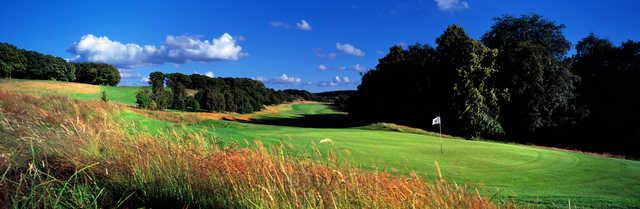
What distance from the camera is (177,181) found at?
4.15 metres

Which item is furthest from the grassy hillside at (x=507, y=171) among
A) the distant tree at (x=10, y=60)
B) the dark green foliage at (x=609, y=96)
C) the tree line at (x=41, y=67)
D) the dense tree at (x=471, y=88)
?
the tree line at (x=41, y=67)

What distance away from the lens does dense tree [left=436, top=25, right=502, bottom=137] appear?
3262 centimetres

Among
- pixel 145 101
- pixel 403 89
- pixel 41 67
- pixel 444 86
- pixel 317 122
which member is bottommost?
pixel 317 122

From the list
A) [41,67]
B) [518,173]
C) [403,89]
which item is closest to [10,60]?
[41,67]

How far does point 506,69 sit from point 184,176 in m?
37.6

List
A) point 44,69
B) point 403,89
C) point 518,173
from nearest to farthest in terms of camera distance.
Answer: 1. point 518,173
2. point 403,89
3. point 44,69

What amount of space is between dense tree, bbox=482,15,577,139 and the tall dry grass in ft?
114

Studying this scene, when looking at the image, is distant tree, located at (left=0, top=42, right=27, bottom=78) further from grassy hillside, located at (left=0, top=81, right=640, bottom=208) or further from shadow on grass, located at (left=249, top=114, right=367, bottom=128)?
grassy hillside, located at (left=0, top=81, right=640, bottom=208)

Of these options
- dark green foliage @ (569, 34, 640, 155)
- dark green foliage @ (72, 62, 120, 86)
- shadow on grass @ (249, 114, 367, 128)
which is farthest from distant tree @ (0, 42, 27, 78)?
dark green foliage @ (569, 34, 640, 155)

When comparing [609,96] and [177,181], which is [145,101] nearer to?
[177,181]

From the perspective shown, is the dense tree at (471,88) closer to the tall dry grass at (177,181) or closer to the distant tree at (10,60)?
the tall dry grass at (177,181)

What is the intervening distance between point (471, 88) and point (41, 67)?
75255 millimetres

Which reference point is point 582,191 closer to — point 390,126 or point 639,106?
point 390,126

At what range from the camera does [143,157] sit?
4594 millimetres
